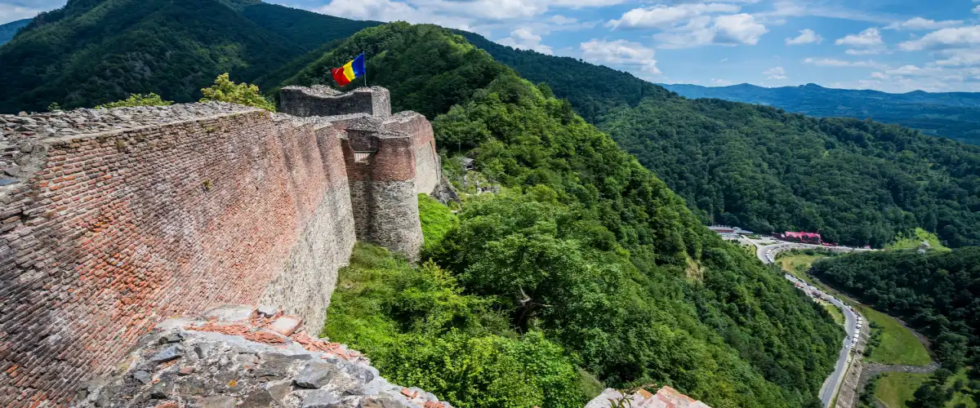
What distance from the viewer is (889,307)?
107 meters

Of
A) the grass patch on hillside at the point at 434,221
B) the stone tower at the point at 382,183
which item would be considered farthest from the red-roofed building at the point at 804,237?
the stone tower at the point at 382,183

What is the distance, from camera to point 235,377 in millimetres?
5762

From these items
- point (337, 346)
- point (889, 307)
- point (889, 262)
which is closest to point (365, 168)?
point (337, 346)

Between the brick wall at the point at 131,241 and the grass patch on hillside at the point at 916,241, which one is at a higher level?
the brick wall at the point at 131,241

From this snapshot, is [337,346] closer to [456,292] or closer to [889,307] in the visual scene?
[456,292]

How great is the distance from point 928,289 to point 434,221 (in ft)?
430

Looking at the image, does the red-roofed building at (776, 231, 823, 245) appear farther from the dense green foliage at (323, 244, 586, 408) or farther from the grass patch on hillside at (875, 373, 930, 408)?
the dense green foliage at (323, 244, 586, 408)

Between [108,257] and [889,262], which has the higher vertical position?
[108,257]

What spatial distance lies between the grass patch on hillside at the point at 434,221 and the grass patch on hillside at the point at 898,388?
82.1m

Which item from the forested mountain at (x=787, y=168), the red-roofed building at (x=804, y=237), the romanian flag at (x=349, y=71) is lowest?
the red-roofed building at (x=804, y=237)

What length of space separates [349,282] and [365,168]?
439 centimetres

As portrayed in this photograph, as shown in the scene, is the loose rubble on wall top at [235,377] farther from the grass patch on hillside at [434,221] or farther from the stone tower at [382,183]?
the grass patch on hillside at [434,221]

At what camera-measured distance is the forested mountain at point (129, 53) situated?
75.1 metres

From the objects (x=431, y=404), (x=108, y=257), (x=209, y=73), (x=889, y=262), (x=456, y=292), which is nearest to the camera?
(x=108, y=257)
